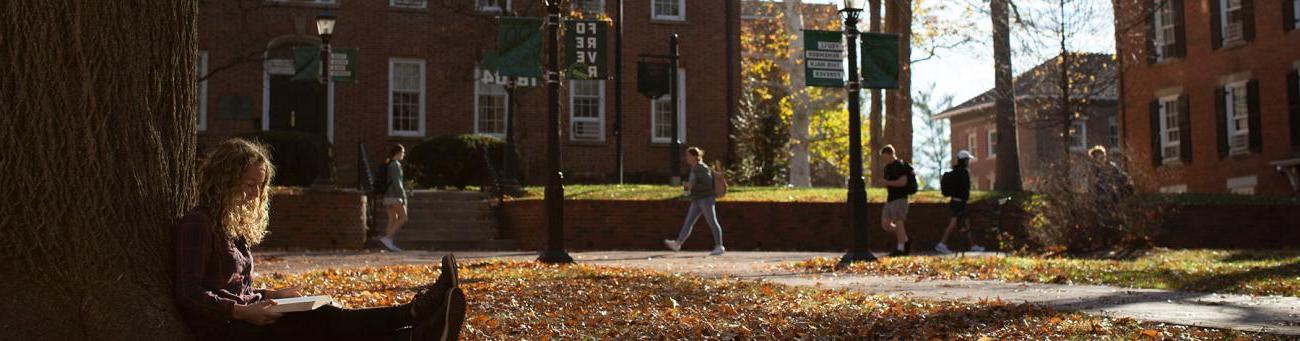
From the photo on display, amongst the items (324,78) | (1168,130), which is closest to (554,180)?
(324,78)

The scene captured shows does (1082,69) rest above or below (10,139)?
above

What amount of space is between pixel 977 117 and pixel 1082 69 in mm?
26566

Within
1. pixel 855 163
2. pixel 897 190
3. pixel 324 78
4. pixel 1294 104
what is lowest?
pixel 897 190

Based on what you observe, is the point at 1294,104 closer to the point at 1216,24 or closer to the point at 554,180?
the point at 1216,24

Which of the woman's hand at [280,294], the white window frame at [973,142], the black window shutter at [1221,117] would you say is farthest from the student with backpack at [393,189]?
the white window frame at [973,142]

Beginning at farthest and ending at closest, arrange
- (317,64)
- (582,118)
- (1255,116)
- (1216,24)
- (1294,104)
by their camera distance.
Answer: (1216,24) < (1255,116) < (582,118) < (1294,104) < (317,64)

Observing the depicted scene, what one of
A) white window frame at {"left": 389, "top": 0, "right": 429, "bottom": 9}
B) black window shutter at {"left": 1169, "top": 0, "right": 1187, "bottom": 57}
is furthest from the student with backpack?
black window shutter at {"left": 1169, "top": 0, "right": 1187, "bottom": 57}

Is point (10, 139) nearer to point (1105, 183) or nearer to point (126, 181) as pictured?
point (126, 181)

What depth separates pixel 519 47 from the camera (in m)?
15.8

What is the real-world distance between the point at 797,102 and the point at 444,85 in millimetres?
11568

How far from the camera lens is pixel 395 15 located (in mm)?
31578

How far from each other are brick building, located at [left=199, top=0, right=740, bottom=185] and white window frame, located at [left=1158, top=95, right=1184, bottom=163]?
37.1 ft

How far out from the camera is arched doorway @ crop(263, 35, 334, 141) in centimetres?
3055

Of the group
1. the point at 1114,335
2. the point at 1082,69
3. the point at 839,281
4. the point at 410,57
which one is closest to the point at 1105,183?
the point at 839,281
